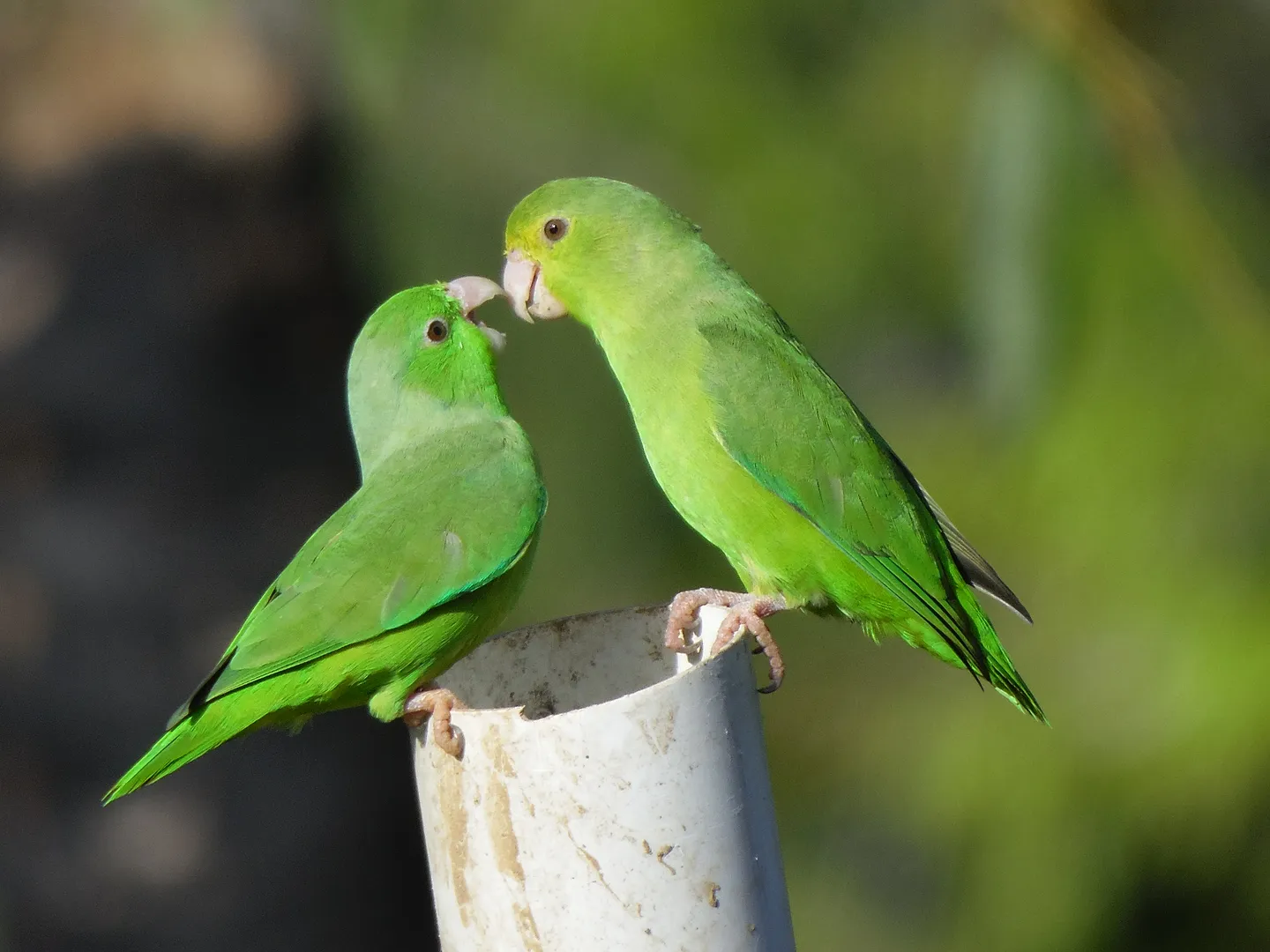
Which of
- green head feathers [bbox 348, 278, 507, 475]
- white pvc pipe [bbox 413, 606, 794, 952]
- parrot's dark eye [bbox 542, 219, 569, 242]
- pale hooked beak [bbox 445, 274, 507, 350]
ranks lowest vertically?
white pvc pipe [bbox 413, 606, 794, 952]

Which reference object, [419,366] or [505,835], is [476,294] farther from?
[505,835]

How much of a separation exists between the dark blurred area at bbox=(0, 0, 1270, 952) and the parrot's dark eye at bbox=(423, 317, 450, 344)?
164cm

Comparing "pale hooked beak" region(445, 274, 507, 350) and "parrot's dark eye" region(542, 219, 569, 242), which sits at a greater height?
"parrot's dark eye" region(542, 219, 569, 242)

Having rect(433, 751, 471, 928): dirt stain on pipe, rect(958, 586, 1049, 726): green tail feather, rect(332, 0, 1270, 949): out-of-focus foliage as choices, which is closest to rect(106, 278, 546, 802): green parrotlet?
rect(433, 751, 471, 928): dirt stain on pipe

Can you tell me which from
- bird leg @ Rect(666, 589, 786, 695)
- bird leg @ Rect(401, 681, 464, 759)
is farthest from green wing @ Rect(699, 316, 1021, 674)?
bird leg @ Rect(401, 681, 464, 759)

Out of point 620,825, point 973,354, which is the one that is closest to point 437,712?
point 620,825

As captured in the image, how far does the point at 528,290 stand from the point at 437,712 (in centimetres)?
161

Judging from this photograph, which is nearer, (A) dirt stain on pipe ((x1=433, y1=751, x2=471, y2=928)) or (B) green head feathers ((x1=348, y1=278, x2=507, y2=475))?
(A) dirt stain on pipe ((x1=433, y1=751, x2=471, y2=928))

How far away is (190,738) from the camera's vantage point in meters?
3.02

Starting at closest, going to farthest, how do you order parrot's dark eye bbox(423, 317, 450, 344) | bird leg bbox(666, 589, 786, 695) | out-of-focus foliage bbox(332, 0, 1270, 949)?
1. bird leg bbox(666, 589, 786, 695)
2. parrot's dark eye bbox(423, 317, 450, 344)
3. out-of-focus foliage bbox(332, 0, 1270, 949)

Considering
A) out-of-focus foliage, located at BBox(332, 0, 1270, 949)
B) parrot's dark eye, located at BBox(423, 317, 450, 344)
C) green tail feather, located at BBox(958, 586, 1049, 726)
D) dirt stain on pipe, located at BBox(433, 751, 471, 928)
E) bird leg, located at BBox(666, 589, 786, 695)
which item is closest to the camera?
dirt stain on pipe, located at BBox(433, 751, 471, 928)

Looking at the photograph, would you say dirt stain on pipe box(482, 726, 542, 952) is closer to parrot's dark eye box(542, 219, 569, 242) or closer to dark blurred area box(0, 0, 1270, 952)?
parrot's dark eye box(542, 219, 569, 242)

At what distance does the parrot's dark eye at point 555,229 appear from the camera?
12.8 ft

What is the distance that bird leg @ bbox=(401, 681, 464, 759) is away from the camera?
2.58 meters
